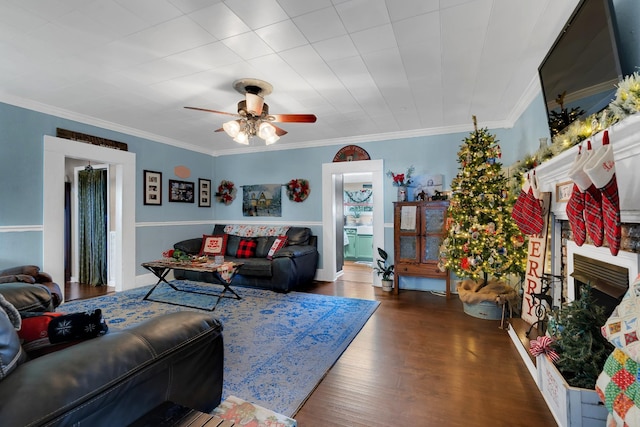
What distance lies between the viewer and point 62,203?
3.76m

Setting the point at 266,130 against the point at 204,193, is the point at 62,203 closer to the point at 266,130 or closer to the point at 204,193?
the point at 204,193

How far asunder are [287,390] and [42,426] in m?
1.47

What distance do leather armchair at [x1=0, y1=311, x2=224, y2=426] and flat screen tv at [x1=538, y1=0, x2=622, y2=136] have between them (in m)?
2.33

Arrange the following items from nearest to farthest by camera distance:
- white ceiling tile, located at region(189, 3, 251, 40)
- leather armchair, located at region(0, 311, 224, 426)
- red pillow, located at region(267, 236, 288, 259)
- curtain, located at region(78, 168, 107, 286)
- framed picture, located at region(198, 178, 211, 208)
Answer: leather armchair, located at region(0, 311, 224, 426), white ceiling tile, located at region(189, 3, 251, 40), red pillow, located at region(267, 236, 288, 259), curtain, located at region(78, 168, 107, 286), framed picture, located at region(198, 178, 211, 208)

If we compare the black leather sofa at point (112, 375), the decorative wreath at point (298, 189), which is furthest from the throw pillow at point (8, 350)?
the decorative wreath at point (298, 189)

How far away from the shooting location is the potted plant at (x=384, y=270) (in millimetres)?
4496

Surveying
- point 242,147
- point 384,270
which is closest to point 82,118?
point 242,147

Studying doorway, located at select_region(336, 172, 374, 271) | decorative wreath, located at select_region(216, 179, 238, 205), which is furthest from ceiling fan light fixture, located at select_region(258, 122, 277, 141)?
doorway, located at select_region(336, 172, 374, 271)

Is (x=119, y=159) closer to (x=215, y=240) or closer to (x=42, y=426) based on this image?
(x=215, y=240)

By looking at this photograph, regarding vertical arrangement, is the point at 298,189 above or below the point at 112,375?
above

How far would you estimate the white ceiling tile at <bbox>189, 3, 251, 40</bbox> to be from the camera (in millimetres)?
1868

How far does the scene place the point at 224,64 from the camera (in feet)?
8.28

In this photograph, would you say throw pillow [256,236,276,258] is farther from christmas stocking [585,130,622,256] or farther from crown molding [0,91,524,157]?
christmas stocking [585,130,622,256]

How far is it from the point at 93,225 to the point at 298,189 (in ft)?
11.6
